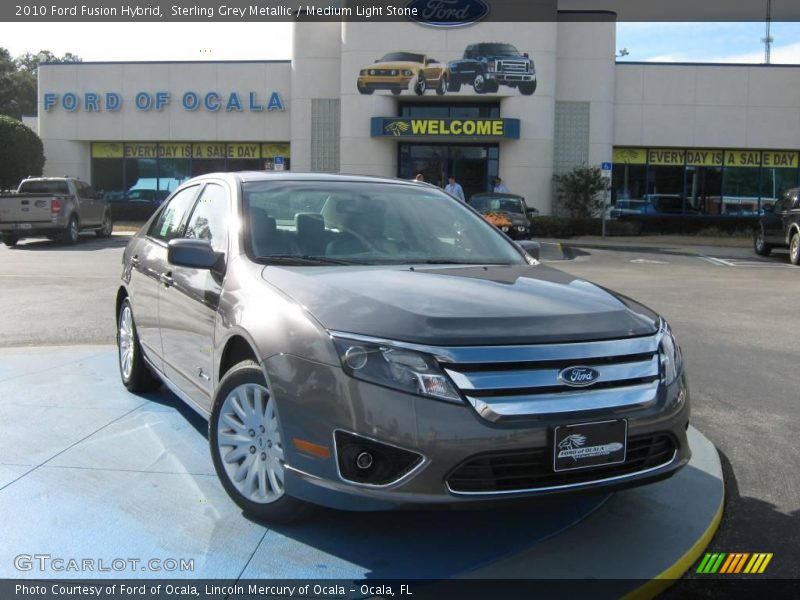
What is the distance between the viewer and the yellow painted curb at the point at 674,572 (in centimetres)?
316

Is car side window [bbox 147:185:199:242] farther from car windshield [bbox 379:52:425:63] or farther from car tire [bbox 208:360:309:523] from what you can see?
car windshield [bbox 379:52:425:63]

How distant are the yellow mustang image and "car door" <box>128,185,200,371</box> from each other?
2534cm

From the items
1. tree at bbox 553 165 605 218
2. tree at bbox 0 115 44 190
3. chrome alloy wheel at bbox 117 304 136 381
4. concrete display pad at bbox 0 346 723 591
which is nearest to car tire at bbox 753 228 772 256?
tree at bbox 553 165 605 218

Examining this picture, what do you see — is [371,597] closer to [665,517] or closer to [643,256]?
[665,517]

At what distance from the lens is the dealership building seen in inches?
1177

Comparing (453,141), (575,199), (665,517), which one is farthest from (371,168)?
(665,517)

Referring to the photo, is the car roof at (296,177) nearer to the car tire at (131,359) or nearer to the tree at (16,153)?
the car tire at (131,359)

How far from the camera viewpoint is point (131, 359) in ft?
19.3

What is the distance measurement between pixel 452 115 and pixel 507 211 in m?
10.8

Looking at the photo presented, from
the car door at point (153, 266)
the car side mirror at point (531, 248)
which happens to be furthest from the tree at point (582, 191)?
the car door at point (153, 266)

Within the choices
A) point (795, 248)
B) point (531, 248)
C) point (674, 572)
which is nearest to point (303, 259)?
point (531, 248)

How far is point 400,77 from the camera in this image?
29.9 metres

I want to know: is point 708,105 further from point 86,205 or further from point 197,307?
point 197,307

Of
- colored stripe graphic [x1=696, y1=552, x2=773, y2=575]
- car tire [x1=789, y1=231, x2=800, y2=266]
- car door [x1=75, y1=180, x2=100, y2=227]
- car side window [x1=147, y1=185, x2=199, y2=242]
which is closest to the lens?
colored stripe graphic [x1=696, y1=552, x2=773, y2=575]
